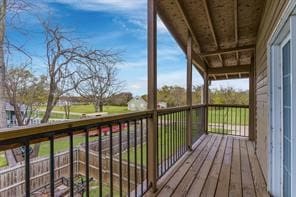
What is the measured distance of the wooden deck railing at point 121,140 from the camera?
3.75ft

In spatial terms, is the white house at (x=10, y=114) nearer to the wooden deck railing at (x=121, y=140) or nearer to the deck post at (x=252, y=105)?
the wooden deck railing at (x=121, y=140)

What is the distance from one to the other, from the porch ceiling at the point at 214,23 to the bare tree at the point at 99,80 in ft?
3.90

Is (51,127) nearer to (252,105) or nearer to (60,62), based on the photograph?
(60,62)

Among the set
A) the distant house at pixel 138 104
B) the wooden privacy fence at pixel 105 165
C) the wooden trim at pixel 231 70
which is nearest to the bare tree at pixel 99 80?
the distant house at pixel 138 104

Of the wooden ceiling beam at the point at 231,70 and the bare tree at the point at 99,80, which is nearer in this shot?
the bare tree at the point at 99,80

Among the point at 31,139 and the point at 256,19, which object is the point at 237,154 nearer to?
the point at 256,19

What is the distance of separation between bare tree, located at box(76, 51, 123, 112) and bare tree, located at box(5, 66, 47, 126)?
0.46 metres

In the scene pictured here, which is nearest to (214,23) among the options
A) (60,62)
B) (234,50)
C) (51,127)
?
(234,50)

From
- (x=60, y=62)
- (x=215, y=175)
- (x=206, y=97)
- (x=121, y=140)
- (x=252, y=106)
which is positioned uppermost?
(x=60, y=62)

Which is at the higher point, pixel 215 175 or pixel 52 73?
pixel 52 73

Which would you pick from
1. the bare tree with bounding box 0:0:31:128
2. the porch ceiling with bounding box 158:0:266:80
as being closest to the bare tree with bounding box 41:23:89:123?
the bare tree with bounding box 0:0:31:128

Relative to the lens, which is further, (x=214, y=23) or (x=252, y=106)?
(x=252, y=106)

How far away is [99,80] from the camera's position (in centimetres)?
319

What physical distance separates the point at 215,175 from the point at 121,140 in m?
1.91
